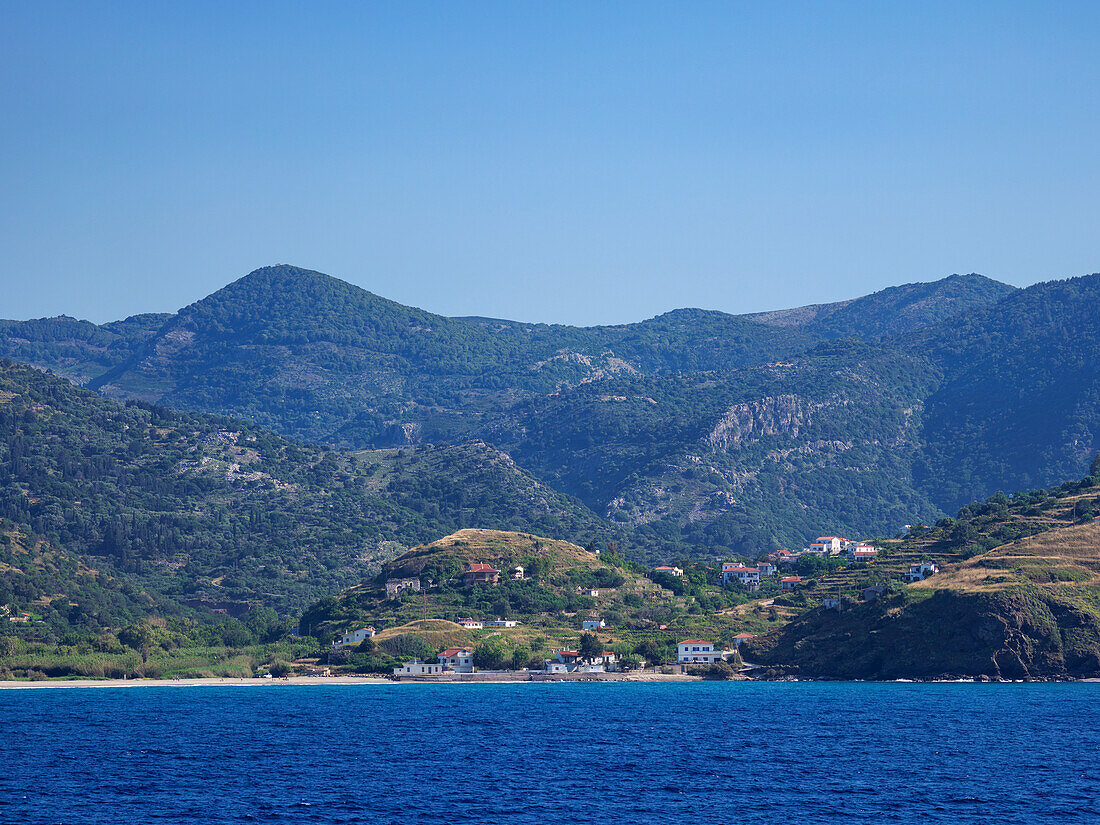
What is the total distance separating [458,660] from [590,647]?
1711 centimetres

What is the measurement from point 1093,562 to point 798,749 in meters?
82.6

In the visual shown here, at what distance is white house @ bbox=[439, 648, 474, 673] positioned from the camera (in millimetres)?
182000

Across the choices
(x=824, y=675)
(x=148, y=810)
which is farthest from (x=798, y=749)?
(x=824, y=675)

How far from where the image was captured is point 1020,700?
136375 millimetres

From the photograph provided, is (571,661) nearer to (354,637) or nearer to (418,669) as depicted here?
(418,669)

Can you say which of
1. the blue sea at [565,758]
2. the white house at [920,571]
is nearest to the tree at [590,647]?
the blue sea at [565,758]

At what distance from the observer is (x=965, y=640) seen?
161625 mm

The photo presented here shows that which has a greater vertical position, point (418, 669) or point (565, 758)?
point (418, 669)

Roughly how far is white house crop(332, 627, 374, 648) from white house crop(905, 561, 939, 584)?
240 feet

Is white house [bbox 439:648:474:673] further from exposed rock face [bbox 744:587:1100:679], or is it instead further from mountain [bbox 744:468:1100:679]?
exposed rock face [bbox 744:587:1100:679]

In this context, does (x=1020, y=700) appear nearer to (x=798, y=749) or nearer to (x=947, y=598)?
(x=947, y=598)

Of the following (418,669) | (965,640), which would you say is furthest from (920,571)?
(418,669)

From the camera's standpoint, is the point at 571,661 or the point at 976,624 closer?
the point at 976,624

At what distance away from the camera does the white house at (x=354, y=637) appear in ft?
630
